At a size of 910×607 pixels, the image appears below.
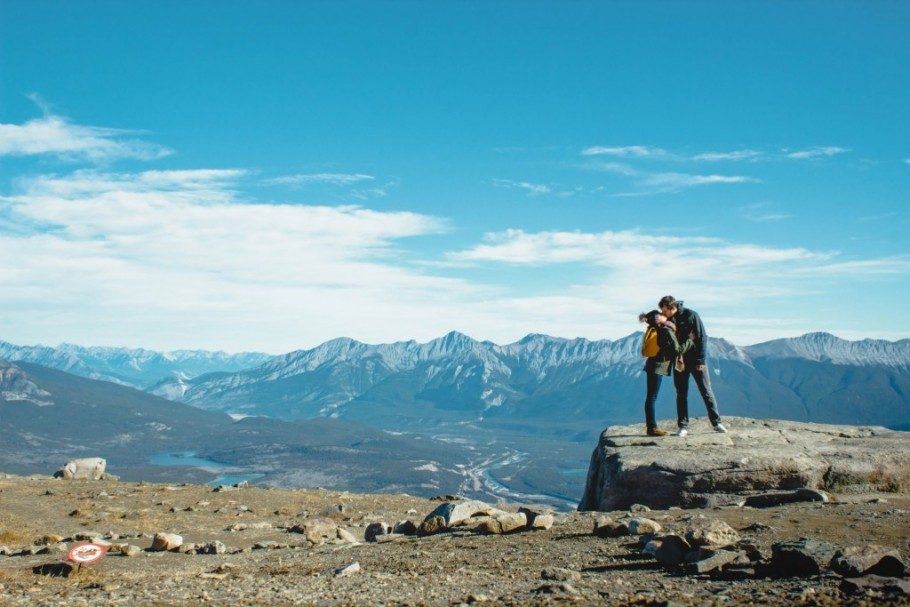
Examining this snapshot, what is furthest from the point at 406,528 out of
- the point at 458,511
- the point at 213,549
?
the point at 213,549

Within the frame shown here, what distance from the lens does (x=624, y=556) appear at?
12.3 meters

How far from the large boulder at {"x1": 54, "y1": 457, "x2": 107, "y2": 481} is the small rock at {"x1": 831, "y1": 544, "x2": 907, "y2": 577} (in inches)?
1690

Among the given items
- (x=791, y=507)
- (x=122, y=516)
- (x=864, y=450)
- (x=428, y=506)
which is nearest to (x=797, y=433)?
(x=864, y=450)

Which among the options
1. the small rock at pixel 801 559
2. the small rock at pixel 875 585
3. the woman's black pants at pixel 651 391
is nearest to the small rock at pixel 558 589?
the small rock at pixel 801 559

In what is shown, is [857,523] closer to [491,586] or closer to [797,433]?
[491,586]

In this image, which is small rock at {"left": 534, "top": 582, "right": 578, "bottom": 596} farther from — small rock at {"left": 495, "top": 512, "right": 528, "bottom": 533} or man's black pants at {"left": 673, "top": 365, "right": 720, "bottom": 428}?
man's black pants at {"left": 673, "top": 365, "right": 720, "bottom": 428}

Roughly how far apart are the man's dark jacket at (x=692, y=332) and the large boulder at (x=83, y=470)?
3677cm

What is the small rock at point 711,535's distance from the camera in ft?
38.8

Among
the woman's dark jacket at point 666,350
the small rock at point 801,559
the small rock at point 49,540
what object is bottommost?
the small rock at point 49,540

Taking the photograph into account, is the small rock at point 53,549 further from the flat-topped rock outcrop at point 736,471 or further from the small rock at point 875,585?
the small rock at point 875,585

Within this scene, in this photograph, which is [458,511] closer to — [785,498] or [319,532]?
[319,532]

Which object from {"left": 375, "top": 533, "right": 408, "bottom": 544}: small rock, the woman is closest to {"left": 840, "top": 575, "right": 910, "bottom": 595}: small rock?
{"left": 375, "top": 533, "right": 408, "bottom": 544}: small rock

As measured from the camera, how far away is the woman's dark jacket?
2117 cm

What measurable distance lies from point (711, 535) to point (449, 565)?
16.1 ft
